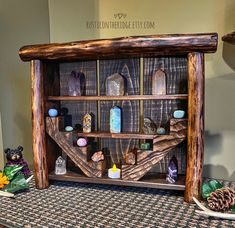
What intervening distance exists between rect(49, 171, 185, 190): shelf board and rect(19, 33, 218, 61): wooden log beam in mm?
473

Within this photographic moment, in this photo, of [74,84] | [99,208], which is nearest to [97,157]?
[99,208]

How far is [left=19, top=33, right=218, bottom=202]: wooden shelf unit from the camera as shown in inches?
33.0

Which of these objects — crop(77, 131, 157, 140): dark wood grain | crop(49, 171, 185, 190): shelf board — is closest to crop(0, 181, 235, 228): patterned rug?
crop(49, 171, 185, 190): shelf board

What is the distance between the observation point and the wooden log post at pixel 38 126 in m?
0.99

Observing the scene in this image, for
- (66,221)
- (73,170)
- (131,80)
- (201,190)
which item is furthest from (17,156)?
(201,190)

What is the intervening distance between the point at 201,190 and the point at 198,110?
11.3 inches

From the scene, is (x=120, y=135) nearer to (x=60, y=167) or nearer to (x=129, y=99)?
(x=129, y=99)

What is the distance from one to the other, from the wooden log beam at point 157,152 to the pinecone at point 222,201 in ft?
0.70

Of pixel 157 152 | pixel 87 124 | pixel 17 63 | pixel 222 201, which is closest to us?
pixel 222 201

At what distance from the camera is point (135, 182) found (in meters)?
0.94

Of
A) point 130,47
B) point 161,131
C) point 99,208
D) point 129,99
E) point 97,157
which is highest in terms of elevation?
point 130,47

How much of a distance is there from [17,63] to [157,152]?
87 centimetres

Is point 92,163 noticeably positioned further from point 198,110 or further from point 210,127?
point 210,127

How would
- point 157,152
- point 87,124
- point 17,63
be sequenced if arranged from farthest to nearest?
1. point 17,63
2. point 87,124
3. point 157,152
